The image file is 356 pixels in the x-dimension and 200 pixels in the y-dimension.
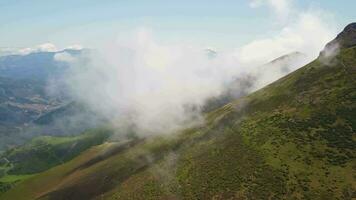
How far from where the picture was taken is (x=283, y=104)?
606 feet

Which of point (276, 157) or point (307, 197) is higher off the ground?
point (276, 157)

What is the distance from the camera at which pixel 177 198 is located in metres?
153

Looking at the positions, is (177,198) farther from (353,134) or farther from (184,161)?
(353,134)

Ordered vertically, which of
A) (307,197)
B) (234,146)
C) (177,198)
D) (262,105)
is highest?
(262,105)

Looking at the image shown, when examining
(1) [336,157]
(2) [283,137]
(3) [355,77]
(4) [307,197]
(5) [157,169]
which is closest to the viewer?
(4) [307,197]

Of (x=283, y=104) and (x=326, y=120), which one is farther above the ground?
(x=283, y=104)

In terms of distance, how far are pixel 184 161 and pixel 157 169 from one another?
15969 mm

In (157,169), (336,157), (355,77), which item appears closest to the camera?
(336,157)

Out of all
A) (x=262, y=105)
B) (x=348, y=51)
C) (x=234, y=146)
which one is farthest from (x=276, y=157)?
(x=348, y=51)

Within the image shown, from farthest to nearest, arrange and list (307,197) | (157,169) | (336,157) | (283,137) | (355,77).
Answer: (157,169), (355,77), (283,137), (336,157), (307,197)

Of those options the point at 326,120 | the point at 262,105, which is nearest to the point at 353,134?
the point at 326,120

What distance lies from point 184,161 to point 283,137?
4391 cm

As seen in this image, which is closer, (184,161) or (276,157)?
(276,157)

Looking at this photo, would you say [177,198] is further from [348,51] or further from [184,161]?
[348,51]
